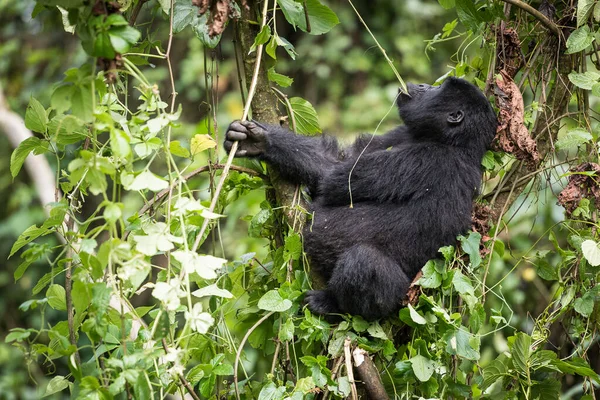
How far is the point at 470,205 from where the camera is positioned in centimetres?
327

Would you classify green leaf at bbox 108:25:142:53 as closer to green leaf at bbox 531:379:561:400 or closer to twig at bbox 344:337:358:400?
twig at bbox 344:337:358:400

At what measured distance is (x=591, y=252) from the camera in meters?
2.86

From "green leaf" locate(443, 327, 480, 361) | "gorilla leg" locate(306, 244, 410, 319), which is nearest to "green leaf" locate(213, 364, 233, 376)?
"gorilla leg" locate(306, 244, 410, 319)

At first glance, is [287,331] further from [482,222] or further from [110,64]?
[110,64]

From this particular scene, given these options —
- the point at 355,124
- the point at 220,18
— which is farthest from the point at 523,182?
the point at 355,124

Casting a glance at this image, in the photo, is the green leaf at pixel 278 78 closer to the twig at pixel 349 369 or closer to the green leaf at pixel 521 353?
the twig at pixel 349 369

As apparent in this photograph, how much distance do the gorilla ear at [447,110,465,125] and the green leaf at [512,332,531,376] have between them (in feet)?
3.63

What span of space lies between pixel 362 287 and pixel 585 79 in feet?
4.36

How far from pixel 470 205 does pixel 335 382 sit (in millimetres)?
1151

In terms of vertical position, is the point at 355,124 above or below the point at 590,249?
below

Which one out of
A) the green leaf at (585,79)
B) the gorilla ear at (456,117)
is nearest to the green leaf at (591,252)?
the green leaf at (585,79)

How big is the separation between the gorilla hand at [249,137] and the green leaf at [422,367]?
114cm

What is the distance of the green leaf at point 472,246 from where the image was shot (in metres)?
2.96

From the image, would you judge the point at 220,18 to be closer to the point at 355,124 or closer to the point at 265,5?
the point at 265,5
